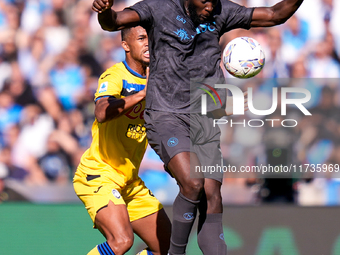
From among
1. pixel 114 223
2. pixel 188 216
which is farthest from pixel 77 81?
pixel 188 216

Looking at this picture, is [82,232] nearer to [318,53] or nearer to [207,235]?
[207,235]

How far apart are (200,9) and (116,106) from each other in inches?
41.2

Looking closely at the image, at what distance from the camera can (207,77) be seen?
12.4ft

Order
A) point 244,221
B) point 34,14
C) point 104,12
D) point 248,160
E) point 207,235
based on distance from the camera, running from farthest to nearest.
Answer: point 34,14, point 248,160, point 244,221, point 207,235, point 104,12

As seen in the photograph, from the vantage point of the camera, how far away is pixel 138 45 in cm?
452

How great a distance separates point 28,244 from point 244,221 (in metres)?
2.61

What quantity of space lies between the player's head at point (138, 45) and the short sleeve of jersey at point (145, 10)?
0.74 m

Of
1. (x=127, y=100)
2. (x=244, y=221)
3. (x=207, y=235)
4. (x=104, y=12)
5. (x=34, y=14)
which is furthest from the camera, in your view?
(x=34, y=14)

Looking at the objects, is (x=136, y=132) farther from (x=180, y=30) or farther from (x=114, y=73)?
(x=180, y=30)

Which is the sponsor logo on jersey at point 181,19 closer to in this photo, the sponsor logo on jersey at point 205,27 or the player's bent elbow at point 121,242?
the sponsor logo on jersey at point 205,27

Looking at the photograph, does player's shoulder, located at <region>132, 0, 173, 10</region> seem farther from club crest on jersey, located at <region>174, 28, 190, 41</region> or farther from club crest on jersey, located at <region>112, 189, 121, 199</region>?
club crest on jersey, located at <region>112, 189, 121, 199</region>

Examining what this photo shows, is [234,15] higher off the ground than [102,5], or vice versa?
[102,5]

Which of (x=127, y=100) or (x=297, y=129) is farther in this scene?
(x=297, y=129)

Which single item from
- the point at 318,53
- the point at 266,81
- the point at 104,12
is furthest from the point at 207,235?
the point at 318,53
